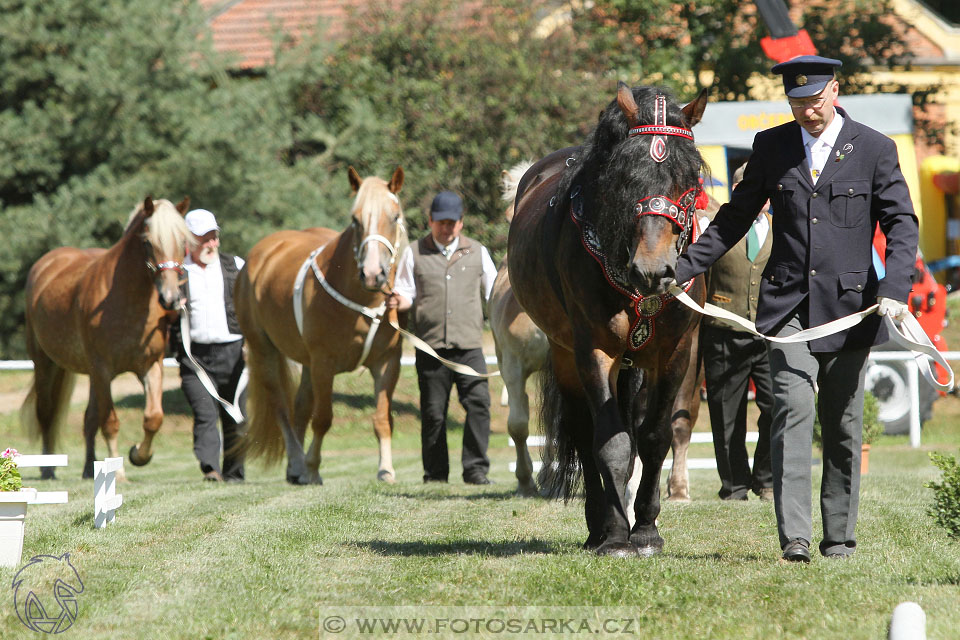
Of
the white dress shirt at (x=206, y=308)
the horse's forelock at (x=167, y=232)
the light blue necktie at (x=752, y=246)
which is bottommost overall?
the white dress shirt at (x=206, y=308)

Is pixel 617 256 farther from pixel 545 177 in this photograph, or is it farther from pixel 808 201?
pixel 545 177

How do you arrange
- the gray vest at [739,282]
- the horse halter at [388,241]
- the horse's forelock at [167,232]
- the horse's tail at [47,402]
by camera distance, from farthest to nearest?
1. the horse's tail at [47,402]
2. the horse's forelock at [167,232]
3. the horse halter at [388,241]
4. the gray vest at [739,282]

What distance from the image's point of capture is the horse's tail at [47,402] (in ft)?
39.0

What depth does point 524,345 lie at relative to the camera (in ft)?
28.0

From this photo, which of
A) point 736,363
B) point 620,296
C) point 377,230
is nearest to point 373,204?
point 377,230

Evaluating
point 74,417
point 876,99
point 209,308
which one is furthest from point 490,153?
point 209,308

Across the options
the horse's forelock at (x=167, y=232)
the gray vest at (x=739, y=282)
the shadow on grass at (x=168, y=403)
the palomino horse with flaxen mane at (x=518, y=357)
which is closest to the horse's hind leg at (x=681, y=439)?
the gray vest at (x=739, y=282)

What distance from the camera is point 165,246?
9828mm

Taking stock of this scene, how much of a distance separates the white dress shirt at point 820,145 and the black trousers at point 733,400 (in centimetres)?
337

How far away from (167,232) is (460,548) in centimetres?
537

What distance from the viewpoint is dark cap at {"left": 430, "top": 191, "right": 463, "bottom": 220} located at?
990 centimetres

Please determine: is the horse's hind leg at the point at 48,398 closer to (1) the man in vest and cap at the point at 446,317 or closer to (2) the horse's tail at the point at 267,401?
(2) the horse's tail at the point at 267,401

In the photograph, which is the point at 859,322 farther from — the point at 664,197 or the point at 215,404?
the point at 215,404

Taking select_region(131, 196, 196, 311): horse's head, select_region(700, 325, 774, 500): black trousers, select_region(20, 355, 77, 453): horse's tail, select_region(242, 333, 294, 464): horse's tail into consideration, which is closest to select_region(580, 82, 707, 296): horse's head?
select_region(700, 325, 774, 500): black trousers
